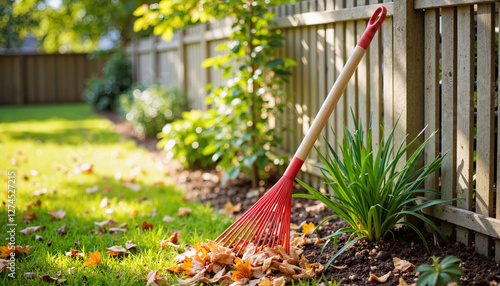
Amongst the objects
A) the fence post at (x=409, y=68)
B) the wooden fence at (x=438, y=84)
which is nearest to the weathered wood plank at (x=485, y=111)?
the wooden fence at (x=438, y=84)

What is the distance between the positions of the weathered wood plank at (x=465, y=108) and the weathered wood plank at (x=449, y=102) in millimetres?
29

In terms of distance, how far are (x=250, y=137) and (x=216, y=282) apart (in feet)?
6.45

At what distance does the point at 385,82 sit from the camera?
114 inches

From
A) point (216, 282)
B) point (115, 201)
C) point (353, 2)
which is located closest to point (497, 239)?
point (216, 282)

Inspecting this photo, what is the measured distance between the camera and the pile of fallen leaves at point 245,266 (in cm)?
230

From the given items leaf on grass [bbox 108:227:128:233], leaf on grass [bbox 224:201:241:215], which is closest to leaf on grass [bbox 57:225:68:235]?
leaf on grass [bbox 108:227:128:233]

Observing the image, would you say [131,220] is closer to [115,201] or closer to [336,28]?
[115,201]

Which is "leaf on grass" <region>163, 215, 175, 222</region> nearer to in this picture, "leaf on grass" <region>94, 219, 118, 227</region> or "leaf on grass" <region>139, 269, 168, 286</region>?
"leaf on grass" <region>94, 219, 118, 227</region>

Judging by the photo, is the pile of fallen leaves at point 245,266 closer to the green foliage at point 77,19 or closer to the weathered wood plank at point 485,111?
the weathered wood plank at point 485,111

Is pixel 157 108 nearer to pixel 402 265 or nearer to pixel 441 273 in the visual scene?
pixel 402 265

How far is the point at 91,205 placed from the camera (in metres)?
3.82

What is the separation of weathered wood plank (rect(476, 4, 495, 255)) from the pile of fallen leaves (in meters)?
0.87

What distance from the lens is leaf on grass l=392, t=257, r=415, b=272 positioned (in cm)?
227

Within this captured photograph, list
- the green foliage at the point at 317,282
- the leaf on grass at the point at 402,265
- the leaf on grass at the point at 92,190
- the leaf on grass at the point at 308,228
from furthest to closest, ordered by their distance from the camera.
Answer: the leaf on grass at the point at 92,190, the leaf on grass at the point at 308,228, the leaf on grass at the point at 402,265, the green foliage at the point at 317,282
